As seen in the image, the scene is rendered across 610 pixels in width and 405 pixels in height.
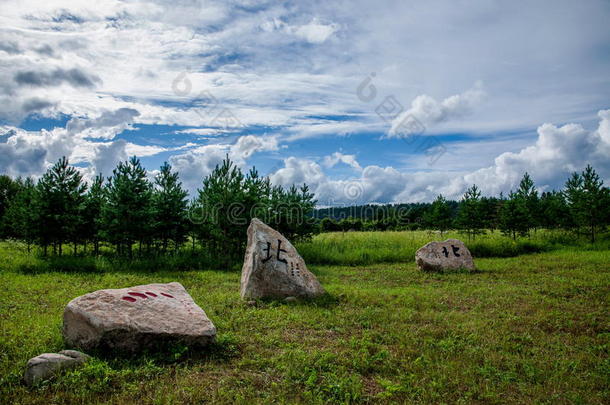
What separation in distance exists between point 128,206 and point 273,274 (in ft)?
35.1

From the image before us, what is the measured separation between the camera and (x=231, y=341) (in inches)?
273

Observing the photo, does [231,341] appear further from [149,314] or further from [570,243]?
[570,243]

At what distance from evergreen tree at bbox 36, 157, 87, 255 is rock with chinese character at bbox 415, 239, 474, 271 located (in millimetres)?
17018

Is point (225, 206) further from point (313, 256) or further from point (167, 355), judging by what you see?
point (167, 355)

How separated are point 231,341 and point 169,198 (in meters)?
14.0

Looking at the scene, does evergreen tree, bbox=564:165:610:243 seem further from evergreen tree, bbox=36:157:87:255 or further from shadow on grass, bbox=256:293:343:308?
evergreen tree, bbox=36:157:87:255

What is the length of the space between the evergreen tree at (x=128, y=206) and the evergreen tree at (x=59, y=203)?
7.84 ft

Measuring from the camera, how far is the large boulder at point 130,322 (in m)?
6.06

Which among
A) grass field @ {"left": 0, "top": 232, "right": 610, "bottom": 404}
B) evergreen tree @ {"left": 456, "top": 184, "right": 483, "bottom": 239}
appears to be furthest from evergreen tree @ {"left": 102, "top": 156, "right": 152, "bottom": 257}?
evergreen tree @ {"left": 456, "top": 184, "right": 483, "bottom": 239}

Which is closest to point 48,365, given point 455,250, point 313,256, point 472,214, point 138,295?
point 138,295

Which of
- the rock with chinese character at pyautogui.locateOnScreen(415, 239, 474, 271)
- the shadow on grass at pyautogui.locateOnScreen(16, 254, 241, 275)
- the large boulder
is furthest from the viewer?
the rock with chinese character at pyautogui.locateOnScreen(415, 239, 474, 271)

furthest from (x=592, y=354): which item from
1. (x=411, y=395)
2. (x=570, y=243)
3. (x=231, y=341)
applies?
(x=570, y=243)

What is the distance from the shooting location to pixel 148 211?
18000 mm

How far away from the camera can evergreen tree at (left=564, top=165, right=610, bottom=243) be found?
86.9 ft
